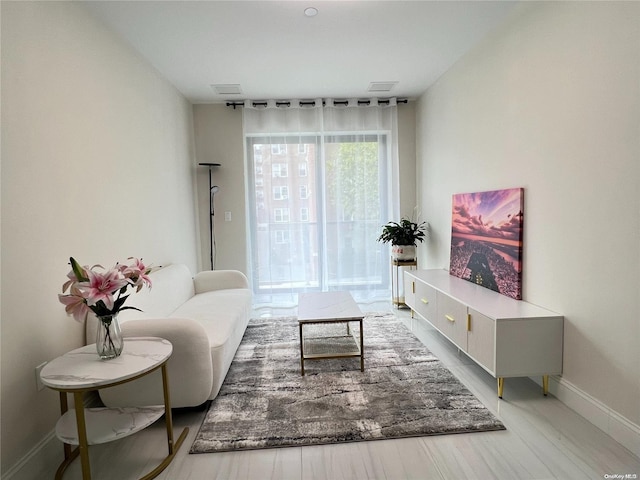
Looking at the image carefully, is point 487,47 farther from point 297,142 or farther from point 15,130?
point 15,130

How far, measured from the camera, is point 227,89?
386cm

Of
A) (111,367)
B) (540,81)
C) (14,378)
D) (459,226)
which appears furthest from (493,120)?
(14,378)

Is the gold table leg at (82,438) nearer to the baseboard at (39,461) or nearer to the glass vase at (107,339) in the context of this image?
the glass vase at (107,339)

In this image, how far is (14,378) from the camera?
1.57 m

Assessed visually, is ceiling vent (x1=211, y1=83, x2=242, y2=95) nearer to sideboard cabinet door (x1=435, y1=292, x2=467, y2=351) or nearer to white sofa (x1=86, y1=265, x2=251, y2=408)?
white sofa (x1=86, y1=265, x2=251, y2=408)

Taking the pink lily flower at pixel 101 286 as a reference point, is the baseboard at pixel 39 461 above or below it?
below

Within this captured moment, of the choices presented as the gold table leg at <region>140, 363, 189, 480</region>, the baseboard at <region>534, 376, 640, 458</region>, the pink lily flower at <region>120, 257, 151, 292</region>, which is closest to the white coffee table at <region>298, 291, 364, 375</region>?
the gold table leg at <region>140, 363, 189, 480</region>

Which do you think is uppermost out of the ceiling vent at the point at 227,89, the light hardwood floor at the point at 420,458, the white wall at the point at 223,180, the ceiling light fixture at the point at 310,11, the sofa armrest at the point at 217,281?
the ceiling vent at the point at 227,89

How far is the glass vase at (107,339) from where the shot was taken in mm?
1659

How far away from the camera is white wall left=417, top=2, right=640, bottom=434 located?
1682 mm

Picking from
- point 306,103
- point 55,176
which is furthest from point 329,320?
point 306,103

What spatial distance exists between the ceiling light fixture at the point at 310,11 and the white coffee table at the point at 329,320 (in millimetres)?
2205

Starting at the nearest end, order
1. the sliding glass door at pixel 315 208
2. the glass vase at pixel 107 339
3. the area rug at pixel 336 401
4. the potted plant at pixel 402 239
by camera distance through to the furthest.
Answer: the glass vase at pixel 107 339
the area rug at pixel 336 401
the potted plant at pixel 402 239
the sliding glass door at pixel 315 208

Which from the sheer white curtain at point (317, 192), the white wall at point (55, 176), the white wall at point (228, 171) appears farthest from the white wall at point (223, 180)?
the white wall at point (55, 176)
